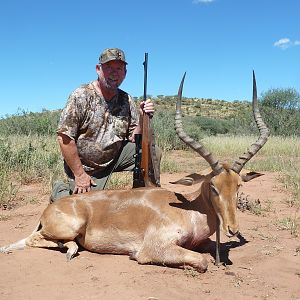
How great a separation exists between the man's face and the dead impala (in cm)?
189

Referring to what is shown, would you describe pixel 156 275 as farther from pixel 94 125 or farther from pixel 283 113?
pixel 283 113

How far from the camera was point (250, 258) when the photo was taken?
5727mm

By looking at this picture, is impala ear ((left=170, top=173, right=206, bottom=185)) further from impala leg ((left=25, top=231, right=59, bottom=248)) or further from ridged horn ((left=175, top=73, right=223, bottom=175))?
impala leg ((left=25, top=231, right=59, bottom=248))

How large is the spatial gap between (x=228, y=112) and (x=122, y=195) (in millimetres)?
57353

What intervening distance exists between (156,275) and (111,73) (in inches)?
137

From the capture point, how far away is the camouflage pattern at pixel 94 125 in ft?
23.5

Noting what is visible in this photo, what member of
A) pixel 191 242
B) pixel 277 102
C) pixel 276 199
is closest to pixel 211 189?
pixel 191 242

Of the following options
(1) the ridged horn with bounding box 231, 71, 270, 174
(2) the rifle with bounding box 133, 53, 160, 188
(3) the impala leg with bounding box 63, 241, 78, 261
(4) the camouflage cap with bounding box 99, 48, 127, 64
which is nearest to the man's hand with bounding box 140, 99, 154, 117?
(2) the rifle with bounding box 133, 53, 160, 188

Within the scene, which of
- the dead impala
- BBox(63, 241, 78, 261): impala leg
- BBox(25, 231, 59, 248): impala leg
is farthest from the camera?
BBox(25, 231, 59, 248): impala leg

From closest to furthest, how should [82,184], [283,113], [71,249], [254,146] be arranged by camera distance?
[254,146], [71,249], [82,184], [283,113]

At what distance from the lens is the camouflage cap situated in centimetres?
719

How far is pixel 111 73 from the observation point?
7285 mm

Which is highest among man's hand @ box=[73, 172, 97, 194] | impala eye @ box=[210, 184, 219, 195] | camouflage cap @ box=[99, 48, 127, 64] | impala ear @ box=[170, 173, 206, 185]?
camouflage cap @ box=[99, 48, 127, 64]

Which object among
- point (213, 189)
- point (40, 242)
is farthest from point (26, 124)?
point (213, 189)
